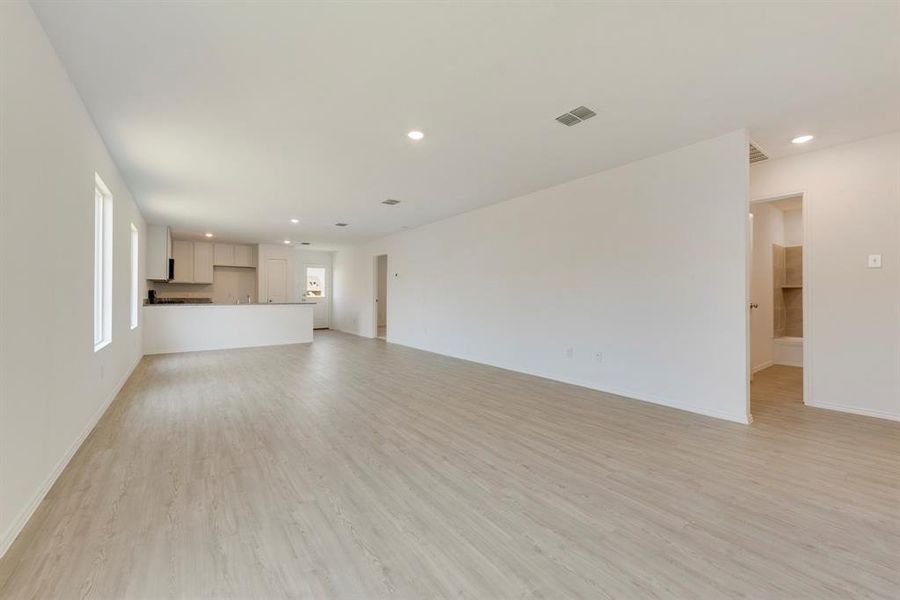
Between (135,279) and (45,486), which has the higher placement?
(135,279)

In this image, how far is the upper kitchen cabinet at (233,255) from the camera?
995cm

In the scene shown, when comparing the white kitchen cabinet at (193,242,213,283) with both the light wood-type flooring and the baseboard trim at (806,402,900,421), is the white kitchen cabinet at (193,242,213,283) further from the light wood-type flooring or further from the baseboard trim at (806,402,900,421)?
the baseboard trim at (806,402,900,421)

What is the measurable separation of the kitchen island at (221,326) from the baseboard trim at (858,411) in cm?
874

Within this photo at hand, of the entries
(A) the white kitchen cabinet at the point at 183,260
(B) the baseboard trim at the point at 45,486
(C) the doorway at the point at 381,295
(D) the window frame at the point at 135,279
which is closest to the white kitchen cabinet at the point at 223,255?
(A) the white kitchen cabinet at the point at 183,260

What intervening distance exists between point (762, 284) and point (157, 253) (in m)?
10.9

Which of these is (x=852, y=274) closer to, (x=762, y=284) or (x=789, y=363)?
(x=762, y=284)

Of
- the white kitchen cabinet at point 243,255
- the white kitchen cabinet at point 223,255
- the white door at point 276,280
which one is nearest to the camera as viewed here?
the white kitchen cabinet at point 223,255

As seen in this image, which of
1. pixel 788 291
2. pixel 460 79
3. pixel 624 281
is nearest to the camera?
pixel 460 79

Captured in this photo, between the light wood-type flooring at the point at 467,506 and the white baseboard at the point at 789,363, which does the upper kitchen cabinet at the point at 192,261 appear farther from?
the white baseboard at the point at 789,363

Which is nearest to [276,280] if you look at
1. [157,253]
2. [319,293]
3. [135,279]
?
[319,293]

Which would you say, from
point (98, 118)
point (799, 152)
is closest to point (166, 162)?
point (98, 118)

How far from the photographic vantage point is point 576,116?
3.06m

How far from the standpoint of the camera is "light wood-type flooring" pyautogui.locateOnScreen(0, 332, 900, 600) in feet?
4.88

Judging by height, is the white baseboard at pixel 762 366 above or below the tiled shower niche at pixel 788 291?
below
